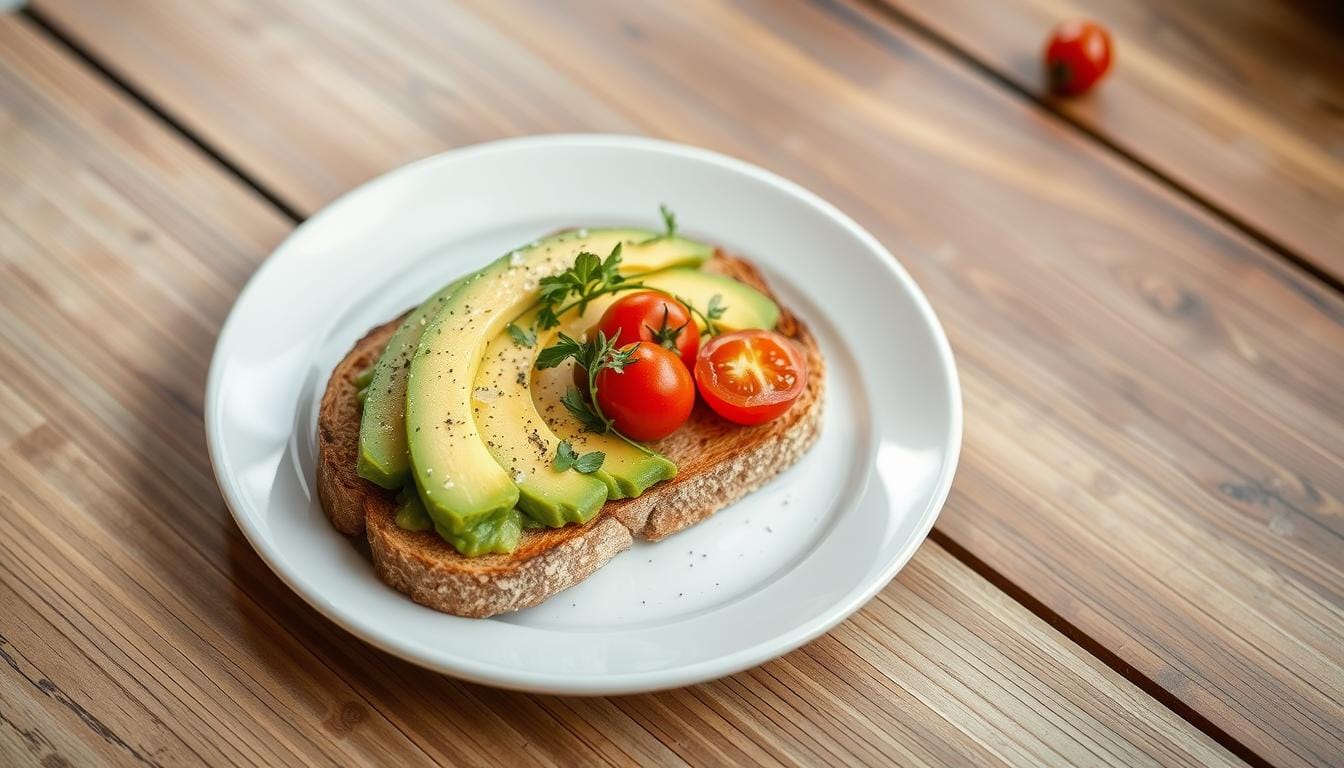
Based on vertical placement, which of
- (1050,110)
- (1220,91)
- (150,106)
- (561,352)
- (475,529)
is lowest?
(150,106)

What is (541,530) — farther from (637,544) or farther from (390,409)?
(390,409)

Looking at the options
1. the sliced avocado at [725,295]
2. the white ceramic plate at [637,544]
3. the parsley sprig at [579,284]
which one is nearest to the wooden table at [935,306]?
the white ceramic plate at [637,544]

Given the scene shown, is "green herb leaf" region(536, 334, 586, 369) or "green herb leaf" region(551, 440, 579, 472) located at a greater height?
"green herb leaf" region(536, 334, 586, 369)

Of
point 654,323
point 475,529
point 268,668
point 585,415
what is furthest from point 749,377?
point 268,668

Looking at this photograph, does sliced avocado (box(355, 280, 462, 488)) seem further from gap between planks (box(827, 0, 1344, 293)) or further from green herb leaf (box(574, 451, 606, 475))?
gap between planks (box(827, 0, 1344, 293))

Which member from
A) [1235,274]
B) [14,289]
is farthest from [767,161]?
[14,289]

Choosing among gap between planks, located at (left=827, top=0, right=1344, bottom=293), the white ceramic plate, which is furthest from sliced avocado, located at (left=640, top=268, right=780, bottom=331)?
gap between planks, located at (left=827, top=0, right=1344, bottom=293)
